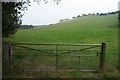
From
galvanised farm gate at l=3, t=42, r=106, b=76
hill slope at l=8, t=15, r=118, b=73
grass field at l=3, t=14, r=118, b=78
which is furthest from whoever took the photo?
hill slope at l=8, t=15, r=118, b=73

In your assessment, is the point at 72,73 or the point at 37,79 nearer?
the point at 37,79

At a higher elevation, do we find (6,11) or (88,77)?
(6,11)

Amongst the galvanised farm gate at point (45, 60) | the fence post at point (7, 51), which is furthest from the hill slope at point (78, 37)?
the fence post at point (7, 51)

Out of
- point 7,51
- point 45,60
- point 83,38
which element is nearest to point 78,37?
point 83,38

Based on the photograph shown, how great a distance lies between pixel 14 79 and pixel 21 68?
1253 mm

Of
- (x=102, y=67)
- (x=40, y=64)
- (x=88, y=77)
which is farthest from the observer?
(x=40, y=64)

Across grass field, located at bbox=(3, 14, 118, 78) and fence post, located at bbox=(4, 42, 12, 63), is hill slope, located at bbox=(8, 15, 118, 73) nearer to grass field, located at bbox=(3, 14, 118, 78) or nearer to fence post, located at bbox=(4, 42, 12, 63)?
grass field, located at bbox=(3, 14, 118, 78)

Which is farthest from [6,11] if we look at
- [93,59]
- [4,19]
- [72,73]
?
[72,73]

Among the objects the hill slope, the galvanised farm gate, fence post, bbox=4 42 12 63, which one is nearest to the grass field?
the hill slope

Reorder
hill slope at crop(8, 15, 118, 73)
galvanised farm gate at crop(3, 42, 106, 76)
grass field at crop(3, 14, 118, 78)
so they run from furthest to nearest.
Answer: hill slope at crop(8, 15, 118, 73)
grass field at crop(3, 14, 118, 78)
galvanised farm gate at crop(3, 42, 106, 76)

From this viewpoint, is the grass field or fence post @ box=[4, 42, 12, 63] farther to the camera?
the grass field

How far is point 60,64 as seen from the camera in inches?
501

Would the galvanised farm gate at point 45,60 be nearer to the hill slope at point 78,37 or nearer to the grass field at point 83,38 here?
the grass field at point 83,38

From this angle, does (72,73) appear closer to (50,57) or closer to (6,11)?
(50,57)
